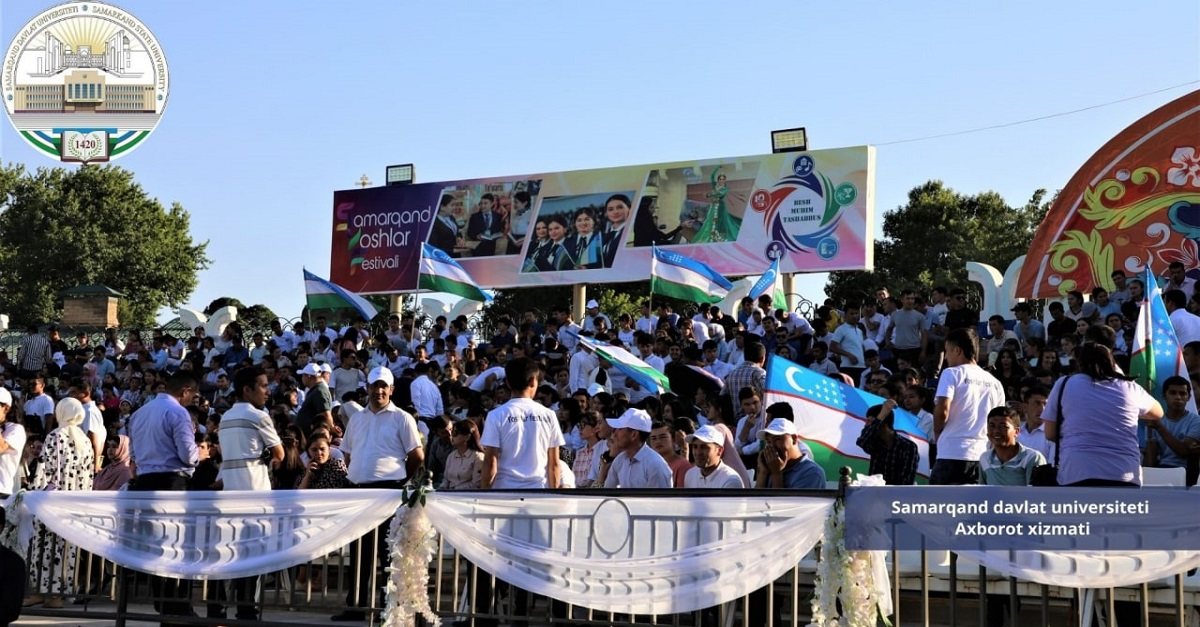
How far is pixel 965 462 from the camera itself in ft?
30.0

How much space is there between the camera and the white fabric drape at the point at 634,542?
285 inches

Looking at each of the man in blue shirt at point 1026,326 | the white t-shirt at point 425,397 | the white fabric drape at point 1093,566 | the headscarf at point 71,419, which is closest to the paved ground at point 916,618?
the headscarf at point 71,419

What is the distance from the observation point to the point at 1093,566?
6.69m

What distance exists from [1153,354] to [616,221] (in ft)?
67.5

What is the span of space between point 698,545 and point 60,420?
714 cm

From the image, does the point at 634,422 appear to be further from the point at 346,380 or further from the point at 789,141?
the point at 789,141

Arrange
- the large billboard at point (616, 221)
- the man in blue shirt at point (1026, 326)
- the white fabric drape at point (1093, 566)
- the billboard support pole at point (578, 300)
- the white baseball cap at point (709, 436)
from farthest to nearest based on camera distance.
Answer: the billboard support pole at point (578, 300), the large billboard at point (616, 221), the man in blue shirt at point (1026, 326), the white baseball cap at point (709, 436), the white fabric drape at point (1093, 566)

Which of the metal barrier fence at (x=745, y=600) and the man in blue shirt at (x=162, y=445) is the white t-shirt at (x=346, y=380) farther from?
the man in blue shirt at (x=162, y=445)

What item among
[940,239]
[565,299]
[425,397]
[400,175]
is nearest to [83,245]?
[565,299]

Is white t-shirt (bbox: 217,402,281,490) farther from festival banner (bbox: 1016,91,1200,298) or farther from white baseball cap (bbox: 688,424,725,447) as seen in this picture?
festival banner (bbox: 1016,91,1200,298)

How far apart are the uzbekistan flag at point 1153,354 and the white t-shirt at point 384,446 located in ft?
17.8

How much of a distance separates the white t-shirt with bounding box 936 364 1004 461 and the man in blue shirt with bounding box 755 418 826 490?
1.04 metres

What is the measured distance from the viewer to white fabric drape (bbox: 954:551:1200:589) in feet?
21.7

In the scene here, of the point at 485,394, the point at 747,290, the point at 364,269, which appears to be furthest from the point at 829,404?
the point at 364,269
